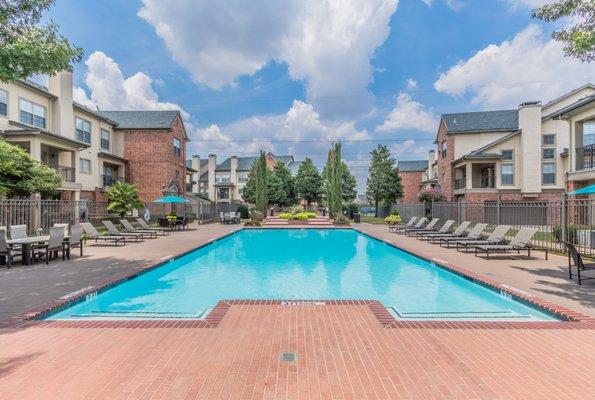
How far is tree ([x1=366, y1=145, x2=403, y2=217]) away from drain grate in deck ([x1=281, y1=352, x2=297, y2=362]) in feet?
124

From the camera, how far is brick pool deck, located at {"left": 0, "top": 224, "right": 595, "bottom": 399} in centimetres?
330

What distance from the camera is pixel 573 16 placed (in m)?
7.92

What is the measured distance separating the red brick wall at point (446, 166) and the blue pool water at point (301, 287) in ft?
71.5

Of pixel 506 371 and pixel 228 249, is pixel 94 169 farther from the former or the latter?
pixel 506 371

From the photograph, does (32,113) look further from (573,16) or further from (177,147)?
(573,16)

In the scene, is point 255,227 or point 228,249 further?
point 255,227

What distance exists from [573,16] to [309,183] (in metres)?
45.1

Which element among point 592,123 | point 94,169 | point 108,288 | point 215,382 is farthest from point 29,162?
point 592,123

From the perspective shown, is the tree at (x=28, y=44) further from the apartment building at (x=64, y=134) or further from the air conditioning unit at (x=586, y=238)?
the air conditioning unit at (x=586, y=238)

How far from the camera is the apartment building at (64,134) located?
19.3 meters

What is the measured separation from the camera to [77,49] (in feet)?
28.3

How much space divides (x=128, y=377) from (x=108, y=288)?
186 inches

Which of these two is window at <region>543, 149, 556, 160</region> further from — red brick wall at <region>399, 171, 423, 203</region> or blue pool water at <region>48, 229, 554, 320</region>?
red brick wall at <region>399, 171, 423, 203</region>

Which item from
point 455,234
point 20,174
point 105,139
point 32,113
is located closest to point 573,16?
point 455,234
